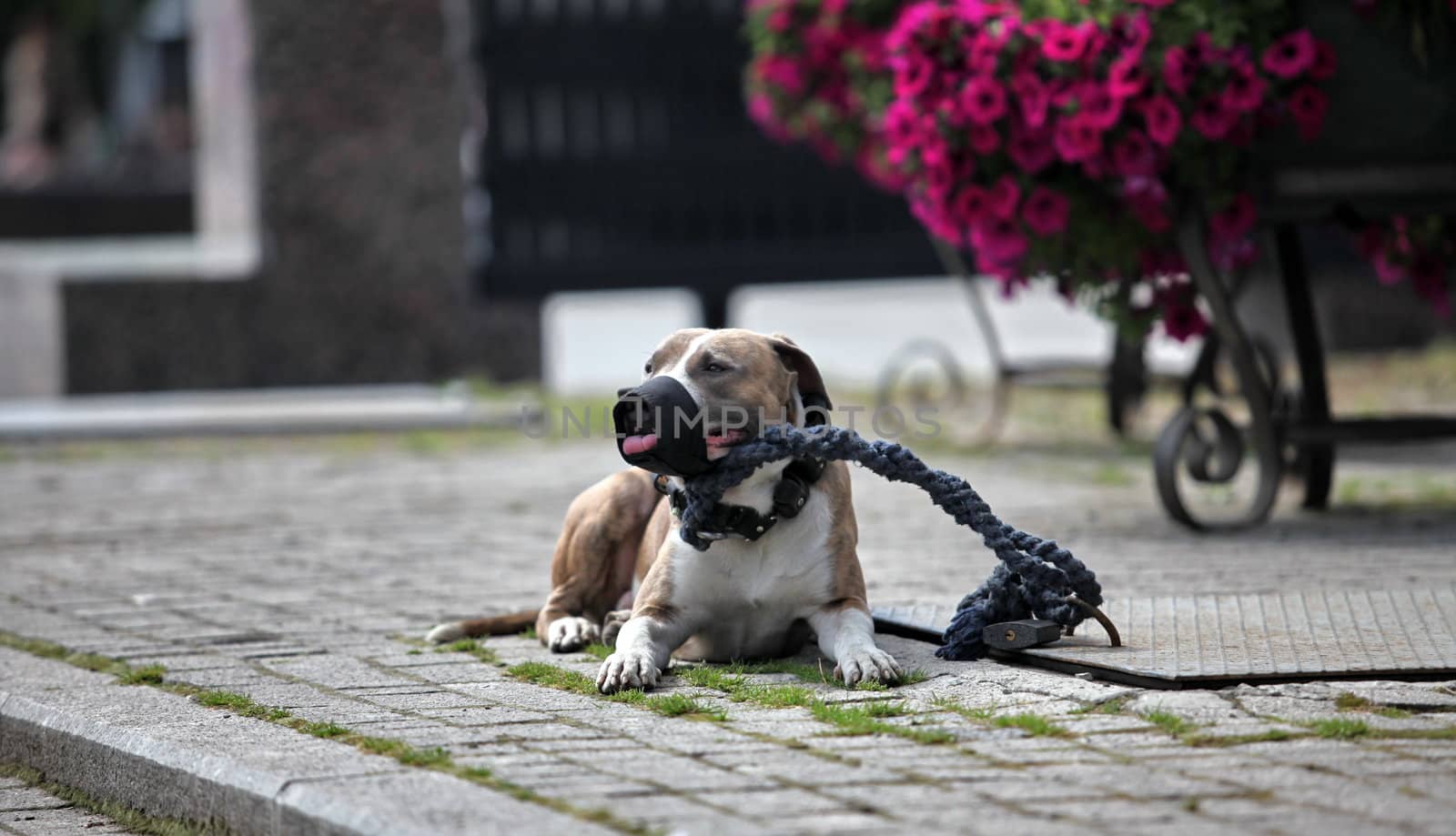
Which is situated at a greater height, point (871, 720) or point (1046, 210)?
point (1046, 210)

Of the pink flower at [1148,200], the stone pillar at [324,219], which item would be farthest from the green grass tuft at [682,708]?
the stone pillar at [324,219]

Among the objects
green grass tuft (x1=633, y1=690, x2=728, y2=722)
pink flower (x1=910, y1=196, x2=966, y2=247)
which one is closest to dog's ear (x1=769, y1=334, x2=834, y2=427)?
green grass tuft (x1=633, y1=690, x2=728, y2=722)

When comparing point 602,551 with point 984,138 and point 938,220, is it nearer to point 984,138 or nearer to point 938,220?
point 984,138

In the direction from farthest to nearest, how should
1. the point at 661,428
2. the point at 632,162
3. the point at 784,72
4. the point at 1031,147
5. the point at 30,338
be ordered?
the point at 30,338 → the point at 632,162 → the point at 784,72 → the point at 1031,147 → the point at 661,428

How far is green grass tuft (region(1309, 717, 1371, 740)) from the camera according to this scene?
162 inches

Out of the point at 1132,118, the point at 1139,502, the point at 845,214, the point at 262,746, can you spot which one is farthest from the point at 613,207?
the point at 262,746

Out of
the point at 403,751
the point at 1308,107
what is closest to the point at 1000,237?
the point at 1308,107

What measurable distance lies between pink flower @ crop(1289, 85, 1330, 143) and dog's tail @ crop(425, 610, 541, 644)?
3288 mm

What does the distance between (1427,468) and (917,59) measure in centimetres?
Result: 362

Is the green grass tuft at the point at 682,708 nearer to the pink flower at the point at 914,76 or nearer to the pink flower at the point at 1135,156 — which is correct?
the pink flower at the point at 1135,156

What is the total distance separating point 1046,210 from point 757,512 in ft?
9.82

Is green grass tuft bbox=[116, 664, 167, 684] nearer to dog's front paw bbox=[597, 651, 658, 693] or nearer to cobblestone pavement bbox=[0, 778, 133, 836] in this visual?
cobblestone pavement bbox=[0, 778, 133, 836]

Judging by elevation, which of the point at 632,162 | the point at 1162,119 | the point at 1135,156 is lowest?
the point at 1135,156

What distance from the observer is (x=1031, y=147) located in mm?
7383
